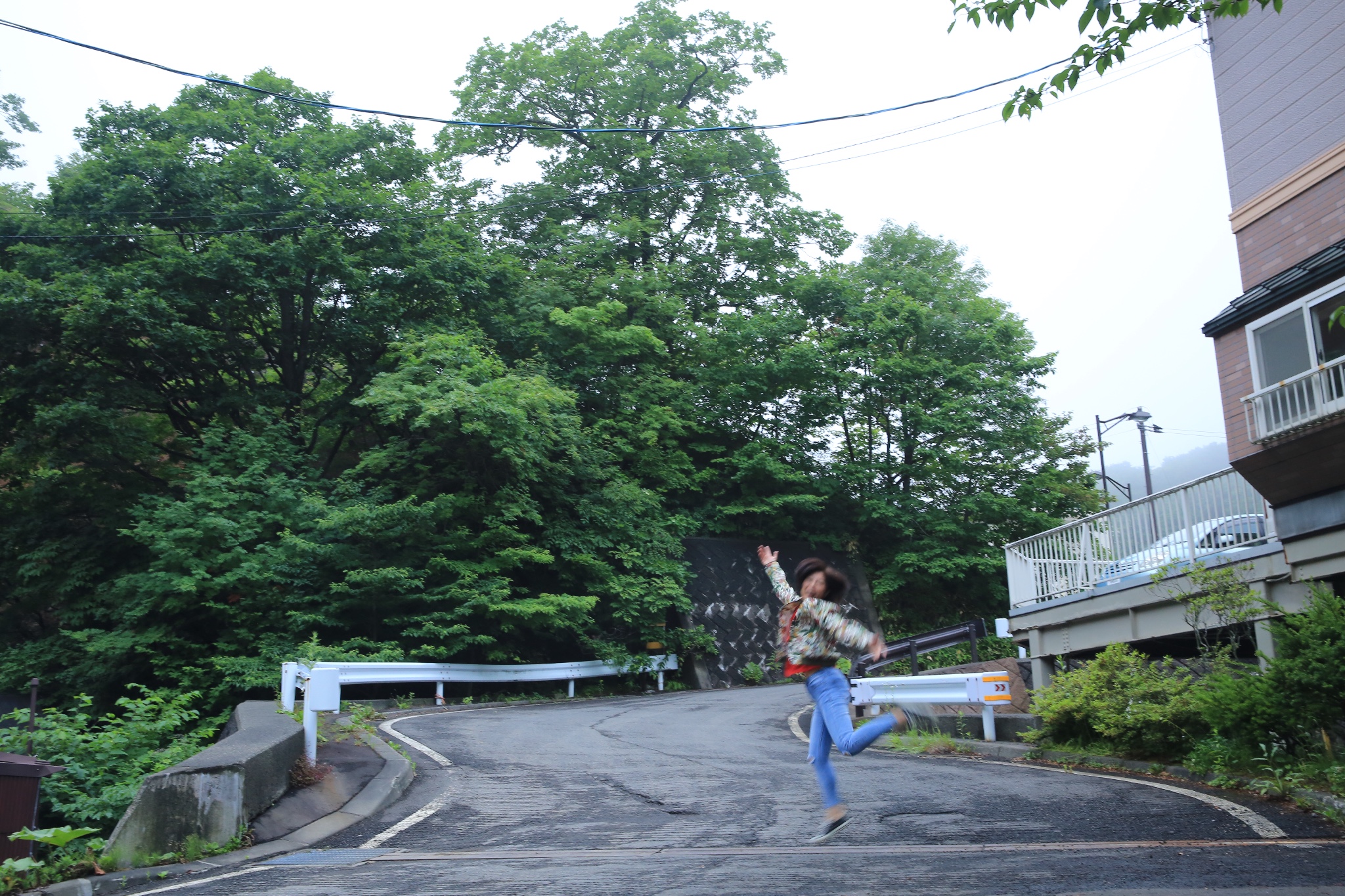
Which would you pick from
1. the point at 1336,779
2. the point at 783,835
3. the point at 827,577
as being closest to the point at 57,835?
the point at 783,835

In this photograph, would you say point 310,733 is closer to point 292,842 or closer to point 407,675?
point 292,842

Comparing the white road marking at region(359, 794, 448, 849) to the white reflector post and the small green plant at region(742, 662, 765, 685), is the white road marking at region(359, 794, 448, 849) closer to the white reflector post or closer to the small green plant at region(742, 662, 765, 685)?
the white reflector post

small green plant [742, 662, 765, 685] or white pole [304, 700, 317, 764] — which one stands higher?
white pole [304, 700, 317, 764]

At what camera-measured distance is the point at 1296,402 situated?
12.4 meters

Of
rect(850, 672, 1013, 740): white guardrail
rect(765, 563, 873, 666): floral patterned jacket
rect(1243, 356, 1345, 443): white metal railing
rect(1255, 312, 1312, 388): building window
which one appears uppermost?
rect(1255, 312, 1312, 388): building window

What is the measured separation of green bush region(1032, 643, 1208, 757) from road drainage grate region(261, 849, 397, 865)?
24.4ft

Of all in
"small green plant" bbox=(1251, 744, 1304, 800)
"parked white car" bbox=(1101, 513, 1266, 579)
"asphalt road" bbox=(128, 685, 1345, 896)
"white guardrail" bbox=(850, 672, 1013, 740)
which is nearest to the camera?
"asphalt road" bbox=(128, 685, 1345, 896)

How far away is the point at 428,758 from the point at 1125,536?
34.3 ft

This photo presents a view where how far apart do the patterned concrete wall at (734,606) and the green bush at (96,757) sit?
17.3 meters

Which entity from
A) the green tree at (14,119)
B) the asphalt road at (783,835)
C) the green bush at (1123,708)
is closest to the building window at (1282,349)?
the green bush at (1123,708)

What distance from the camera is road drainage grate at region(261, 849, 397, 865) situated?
6.69m

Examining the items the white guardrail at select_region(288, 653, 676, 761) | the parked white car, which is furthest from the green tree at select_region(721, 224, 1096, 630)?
the parked white car

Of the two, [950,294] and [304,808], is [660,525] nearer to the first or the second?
[950,294]

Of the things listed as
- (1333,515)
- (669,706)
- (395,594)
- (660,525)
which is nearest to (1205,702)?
(1333,515)
